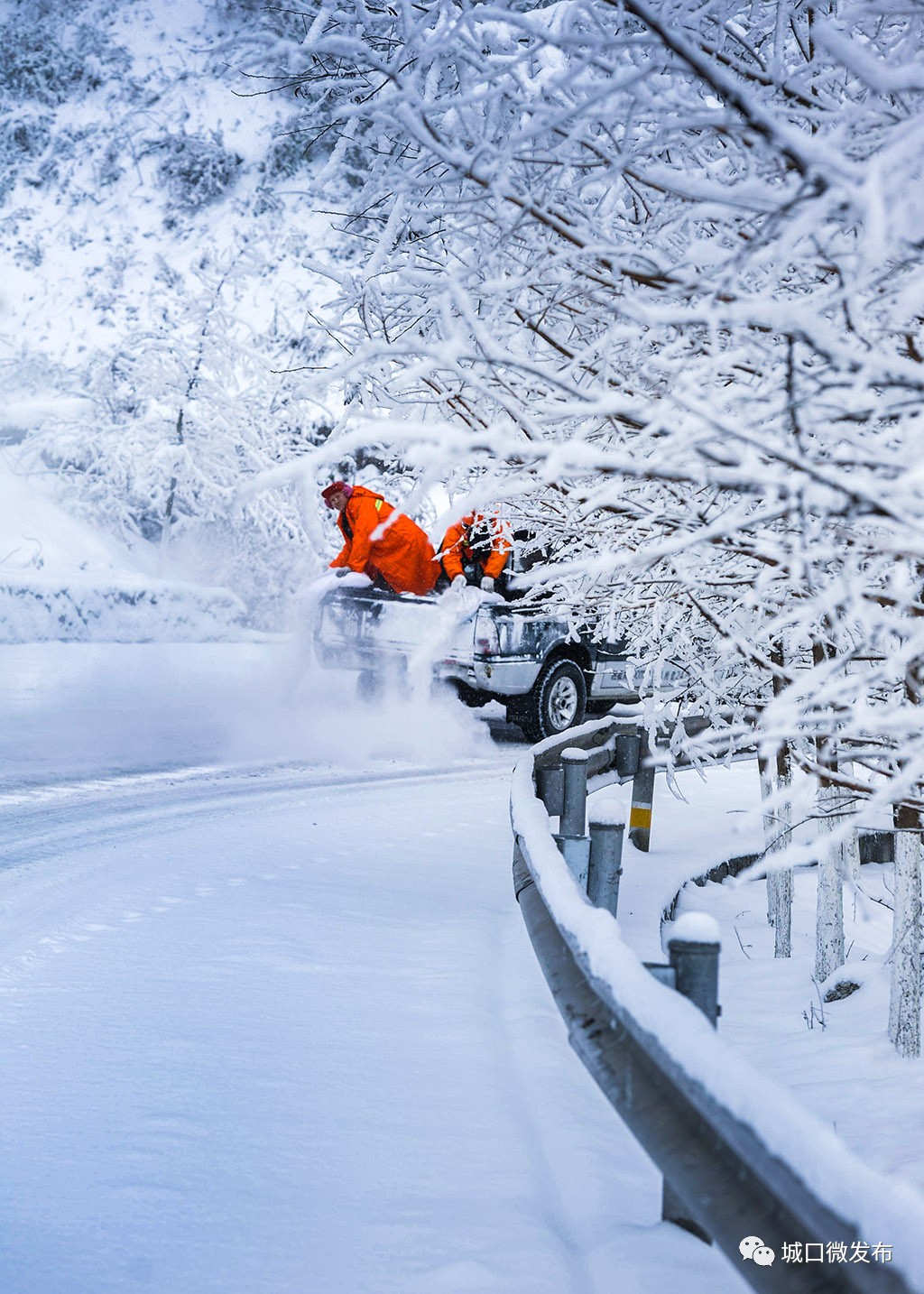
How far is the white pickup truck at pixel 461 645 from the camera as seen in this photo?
39.4 ft

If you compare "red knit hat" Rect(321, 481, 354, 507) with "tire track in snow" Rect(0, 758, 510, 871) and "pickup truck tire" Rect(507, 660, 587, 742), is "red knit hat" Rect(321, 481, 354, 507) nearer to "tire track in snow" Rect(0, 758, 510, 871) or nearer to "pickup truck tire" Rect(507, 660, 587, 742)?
"tire track in snow" Rect(0, 758, 510, 871)

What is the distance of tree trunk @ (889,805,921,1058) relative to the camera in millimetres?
4289

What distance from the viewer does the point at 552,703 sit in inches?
507

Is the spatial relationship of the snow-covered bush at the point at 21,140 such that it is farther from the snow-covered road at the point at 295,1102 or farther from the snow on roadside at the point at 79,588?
the snow-covered road at the point at 295,1102

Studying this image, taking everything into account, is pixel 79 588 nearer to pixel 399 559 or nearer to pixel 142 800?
pixel 399 559

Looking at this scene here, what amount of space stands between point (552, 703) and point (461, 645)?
Result: 1354 mm

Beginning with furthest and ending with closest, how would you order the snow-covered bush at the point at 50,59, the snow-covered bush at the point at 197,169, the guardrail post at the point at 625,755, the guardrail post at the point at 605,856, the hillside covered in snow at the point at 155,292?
the snow-covered bush at the point at 50,59 → the snow-covered bush at the point at 197,169 → the hillside covered in snow at the point at 155,292 → the guardrail post at the point at 625,755 → the guardrail post at the point at 605,856

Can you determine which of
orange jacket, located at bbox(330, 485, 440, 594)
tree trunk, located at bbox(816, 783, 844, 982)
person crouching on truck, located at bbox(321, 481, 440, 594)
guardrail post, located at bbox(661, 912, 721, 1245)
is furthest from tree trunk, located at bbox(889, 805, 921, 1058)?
orange jacket, located at bbox(330, 485, 440, 594)

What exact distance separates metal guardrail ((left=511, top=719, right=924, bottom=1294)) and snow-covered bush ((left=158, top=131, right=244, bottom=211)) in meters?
58.1

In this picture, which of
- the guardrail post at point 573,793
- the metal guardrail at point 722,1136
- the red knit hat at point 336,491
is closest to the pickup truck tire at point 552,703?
the red knit hat at point 336,491

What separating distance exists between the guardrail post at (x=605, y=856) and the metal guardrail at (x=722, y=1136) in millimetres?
1697

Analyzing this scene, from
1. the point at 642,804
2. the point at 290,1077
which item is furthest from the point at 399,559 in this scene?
the point at 290,1077

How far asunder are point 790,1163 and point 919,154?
1547 mm

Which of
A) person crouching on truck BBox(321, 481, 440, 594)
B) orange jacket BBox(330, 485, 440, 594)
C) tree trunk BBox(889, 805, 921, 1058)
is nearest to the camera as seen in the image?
tree trunk BBox(889, 805, 921, 1058)
